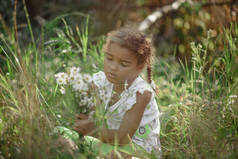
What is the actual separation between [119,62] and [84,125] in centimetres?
46

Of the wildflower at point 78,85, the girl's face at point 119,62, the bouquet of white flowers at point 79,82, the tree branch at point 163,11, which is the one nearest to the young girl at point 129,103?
the girl's face at point 119,62

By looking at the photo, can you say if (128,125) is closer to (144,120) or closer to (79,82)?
(144,120)

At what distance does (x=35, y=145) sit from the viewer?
1532 millimetres

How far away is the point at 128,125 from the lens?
178 centimetres

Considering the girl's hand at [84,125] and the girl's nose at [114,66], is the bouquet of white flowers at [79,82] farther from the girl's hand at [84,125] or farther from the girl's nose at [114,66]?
the girl's nose at [114,66]

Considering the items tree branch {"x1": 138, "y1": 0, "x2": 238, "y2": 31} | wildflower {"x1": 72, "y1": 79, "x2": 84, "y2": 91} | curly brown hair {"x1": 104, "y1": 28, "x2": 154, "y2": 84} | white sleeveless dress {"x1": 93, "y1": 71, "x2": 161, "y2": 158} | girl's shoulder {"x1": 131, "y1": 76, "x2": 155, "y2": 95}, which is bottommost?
white sleeveless dress {"x1": 93, "y1": 71, "x2": 161, "y2": 158}

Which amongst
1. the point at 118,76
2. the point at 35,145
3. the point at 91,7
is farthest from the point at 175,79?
the point at 91,7

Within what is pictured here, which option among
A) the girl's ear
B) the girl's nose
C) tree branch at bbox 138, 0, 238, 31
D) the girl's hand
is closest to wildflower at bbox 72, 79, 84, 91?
the girl's hand

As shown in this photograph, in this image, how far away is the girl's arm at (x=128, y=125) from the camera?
1.76 metres

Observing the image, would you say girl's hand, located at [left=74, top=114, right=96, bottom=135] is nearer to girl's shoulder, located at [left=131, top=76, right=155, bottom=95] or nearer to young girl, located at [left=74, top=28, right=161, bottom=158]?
young girl, located at [left=74, top=28, right=161, bottom=158]

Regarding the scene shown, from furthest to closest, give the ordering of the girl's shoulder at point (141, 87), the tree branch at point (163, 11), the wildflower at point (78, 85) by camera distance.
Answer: the tree branch at point (163, 11) < the girl's shoulder at point (141, 87) < the wildflower at point (78, 85)

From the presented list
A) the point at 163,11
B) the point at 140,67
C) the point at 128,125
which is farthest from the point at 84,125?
the point at 163,11

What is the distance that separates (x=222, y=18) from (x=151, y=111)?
2.20 m

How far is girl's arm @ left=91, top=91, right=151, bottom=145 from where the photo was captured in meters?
1.76
